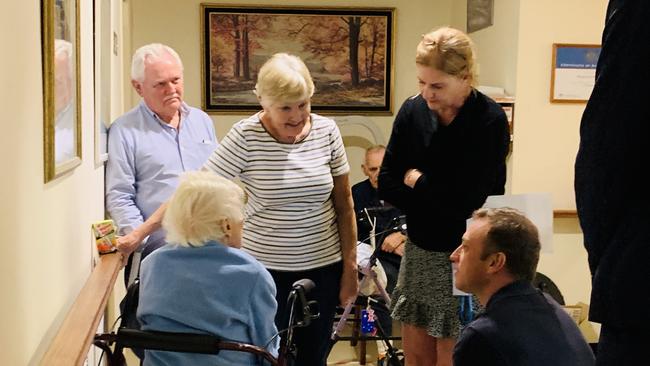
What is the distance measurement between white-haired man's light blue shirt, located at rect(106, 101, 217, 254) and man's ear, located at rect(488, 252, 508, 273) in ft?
4.38

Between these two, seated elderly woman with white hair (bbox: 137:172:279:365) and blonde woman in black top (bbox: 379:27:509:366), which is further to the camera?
blonde woman in black top (bbox: 379:27:509:366)

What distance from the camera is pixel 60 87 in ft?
6.45

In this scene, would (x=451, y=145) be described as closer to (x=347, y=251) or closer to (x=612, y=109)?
(x=347, y=251)

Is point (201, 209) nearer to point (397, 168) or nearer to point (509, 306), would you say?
point (397, 168)

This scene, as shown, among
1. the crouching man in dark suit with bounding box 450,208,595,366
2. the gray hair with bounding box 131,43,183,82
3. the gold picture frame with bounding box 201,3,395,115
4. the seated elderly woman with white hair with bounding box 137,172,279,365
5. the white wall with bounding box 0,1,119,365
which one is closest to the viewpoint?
the white wall with bounding box 0,1,119,365

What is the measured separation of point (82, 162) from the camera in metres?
2.38

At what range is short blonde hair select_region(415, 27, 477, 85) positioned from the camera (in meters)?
2.20

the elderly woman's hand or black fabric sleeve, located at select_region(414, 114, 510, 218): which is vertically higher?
black fabric sleeve, located at select_region(414, 114, 510, 218)

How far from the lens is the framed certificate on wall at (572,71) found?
3996mm

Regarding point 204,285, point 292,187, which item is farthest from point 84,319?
point 292,187

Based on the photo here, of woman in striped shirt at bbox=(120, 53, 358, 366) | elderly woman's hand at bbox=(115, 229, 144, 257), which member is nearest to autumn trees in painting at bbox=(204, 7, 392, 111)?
elderly woman's hand at bbox=(115, 229, 144, 257)

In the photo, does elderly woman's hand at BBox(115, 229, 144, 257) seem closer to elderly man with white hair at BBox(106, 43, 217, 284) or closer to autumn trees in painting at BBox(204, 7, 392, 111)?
elderly man with white hair at BBox(106, 43, 217, 284)

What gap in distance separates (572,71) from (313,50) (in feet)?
6.27

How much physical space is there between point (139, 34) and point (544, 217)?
3537mm
